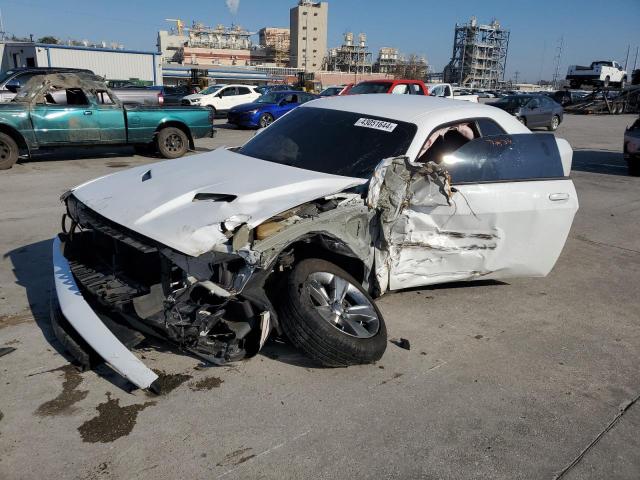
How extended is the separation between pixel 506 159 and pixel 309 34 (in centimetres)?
15060

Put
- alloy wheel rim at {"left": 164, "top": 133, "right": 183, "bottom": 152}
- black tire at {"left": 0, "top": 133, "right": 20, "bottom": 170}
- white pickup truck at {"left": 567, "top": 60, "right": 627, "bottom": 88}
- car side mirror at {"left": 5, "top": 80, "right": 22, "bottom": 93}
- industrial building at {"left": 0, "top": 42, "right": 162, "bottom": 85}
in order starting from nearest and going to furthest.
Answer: black tire at {"left": 0, "top": 133, "right": 20, "bottom": 170} < alloy wheel rim at {"left": 164, "top": 133, "right": 183, "bottom": 152} < car side mirror at {"left": 5, "top": 80, "right": 22, "bottom": 93} < industrial building at {"left": 0, "top": 42, "right": 162, "bottom": 85} < white pickup truck at {"left": 567, "top": 60, "right": 627, "bottom": 88}

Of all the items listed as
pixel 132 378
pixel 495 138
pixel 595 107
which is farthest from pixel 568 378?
pixel 595 107

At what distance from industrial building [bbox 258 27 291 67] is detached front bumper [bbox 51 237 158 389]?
142 meters

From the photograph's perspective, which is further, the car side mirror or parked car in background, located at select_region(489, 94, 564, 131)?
parked car in background, located at select_region(489, 94, 564, 131)

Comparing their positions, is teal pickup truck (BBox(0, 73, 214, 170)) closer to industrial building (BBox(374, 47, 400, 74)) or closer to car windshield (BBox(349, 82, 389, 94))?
car windshield (BBox(349, 82, 389, 94))

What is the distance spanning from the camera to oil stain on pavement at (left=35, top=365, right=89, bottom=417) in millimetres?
2770

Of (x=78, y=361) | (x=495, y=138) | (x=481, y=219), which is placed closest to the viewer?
(x=78, y=361)

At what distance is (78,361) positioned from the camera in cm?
309

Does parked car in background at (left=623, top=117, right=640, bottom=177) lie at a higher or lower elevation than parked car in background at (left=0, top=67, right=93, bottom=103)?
lower

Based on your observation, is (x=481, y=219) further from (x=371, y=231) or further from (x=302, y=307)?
(x=302, y=307)

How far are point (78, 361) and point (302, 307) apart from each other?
140cm

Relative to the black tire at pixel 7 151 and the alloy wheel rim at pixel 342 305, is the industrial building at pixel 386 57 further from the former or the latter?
the alloy wheel rim at pixel 342 305

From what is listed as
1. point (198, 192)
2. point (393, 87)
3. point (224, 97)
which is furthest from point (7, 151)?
point (224, 97)

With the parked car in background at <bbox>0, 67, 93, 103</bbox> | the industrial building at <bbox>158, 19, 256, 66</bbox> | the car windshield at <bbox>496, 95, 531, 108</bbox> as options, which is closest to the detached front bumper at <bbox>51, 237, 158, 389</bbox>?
the parked car in background at <bbox>0, 67, 93, 103</bbox>
